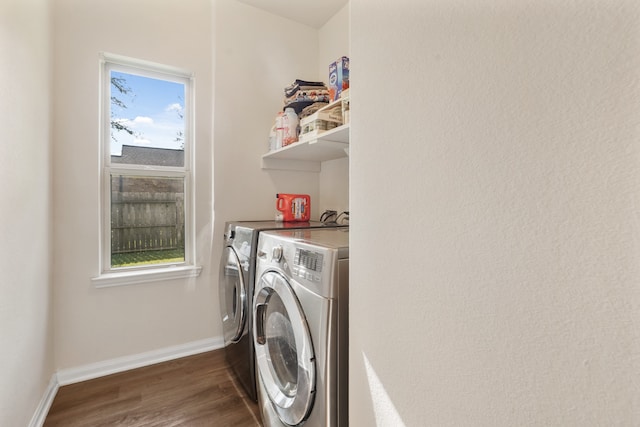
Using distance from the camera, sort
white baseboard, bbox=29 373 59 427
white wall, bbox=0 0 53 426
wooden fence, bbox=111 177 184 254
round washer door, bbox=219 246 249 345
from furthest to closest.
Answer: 1. wooden fence, bbox=111 177 184 254
2. round washer door, bbox=219 246 249 345
3. white baseboard, bbox=29 373 59 427
4. white wall, bbox=0 0 53 426

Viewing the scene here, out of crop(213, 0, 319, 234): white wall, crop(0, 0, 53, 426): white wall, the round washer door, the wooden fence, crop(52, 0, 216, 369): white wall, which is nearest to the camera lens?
crop(0, 0, 53, 426): white wall

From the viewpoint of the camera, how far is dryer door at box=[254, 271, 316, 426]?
0.98m

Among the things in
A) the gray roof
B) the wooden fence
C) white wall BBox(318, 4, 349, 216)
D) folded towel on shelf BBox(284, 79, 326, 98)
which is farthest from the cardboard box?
the wooden fence

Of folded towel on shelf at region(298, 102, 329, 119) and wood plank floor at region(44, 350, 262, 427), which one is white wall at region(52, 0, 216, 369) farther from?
folded towel on shelf at region(298, 102, 329, 119)

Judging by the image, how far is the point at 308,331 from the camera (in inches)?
37.9

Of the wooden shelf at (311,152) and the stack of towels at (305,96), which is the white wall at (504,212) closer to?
the wooden shelf at (311,152)

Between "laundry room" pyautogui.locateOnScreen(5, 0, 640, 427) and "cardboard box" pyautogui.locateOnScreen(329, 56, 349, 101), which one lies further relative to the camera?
"cardboard box" pyautogui.locateOnScreen(329, 56, 349, 101)

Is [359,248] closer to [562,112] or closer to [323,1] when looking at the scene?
[562,112]

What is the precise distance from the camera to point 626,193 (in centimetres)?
32

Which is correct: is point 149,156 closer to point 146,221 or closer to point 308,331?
point 146,221

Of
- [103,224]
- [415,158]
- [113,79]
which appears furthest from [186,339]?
[415,158]

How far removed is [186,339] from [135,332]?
1.10 ft

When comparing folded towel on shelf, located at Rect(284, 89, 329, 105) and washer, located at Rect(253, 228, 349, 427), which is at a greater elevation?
folded towel on shelf, located at Rect(284, 89, 329, 105)

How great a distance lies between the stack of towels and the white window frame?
0.75 meters
